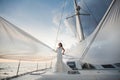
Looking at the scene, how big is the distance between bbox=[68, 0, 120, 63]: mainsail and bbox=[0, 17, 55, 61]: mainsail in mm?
1729

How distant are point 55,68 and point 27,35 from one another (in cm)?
249

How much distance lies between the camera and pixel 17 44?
381cm

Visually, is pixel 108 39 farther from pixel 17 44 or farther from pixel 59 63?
pixel 17 44

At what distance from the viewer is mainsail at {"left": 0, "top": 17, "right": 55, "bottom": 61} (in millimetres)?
3445

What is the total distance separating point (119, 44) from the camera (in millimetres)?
4070

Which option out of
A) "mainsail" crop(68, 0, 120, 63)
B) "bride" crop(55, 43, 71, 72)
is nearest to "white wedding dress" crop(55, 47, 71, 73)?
"bride" crop(55, 43, 71, 72)

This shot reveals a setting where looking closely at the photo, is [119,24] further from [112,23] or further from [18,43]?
[18,43]

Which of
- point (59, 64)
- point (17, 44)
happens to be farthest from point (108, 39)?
point (17, 44)

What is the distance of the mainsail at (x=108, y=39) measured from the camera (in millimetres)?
4083

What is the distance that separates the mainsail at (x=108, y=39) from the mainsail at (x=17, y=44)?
173cm

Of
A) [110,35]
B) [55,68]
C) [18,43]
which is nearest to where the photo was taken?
[18,43]

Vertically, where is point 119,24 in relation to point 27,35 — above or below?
above

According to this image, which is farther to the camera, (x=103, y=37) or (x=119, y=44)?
(x=103, y=37)

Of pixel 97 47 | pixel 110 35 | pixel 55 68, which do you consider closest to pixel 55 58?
pixel 55 68
